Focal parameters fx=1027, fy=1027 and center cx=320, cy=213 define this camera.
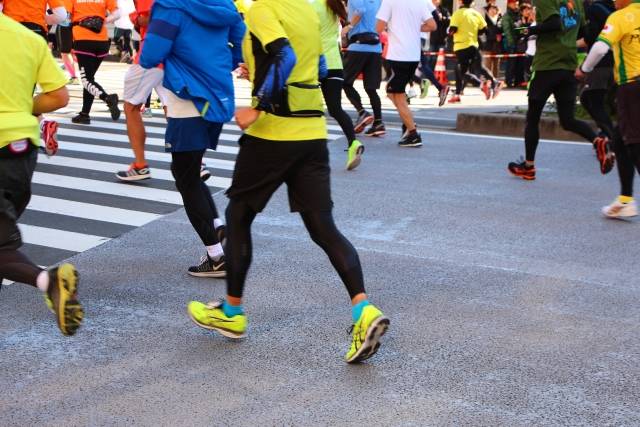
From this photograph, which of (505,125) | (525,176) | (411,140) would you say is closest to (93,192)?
(525,176)

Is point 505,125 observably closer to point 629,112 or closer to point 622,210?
point 622,210

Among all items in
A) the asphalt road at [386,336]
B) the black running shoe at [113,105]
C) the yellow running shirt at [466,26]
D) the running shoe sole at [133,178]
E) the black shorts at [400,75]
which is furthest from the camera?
the yellow running shirt at [466,26]

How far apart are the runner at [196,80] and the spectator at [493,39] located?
1821cm

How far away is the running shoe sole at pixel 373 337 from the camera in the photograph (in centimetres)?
450

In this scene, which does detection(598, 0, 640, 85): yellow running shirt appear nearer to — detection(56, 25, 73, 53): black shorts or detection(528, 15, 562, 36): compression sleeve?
detection(528, 15, 562, 36): compression sleeve

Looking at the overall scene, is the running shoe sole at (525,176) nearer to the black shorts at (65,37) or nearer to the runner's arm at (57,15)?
the runner's arm at (57,15)

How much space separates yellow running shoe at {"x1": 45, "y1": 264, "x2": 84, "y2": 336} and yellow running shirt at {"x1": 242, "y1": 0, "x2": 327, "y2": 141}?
3.49 ft

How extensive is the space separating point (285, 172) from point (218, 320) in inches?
31.3

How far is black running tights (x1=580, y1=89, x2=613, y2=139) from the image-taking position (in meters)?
10.2

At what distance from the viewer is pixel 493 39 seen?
2350cm

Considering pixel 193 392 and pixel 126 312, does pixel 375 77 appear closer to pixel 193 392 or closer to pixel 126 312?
pixel 126 312

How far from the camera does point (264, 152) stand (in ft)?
15.3

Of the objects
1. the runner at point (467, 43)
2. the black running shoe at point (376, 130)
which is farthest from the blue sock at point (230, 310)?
the runner at point (467, 43)

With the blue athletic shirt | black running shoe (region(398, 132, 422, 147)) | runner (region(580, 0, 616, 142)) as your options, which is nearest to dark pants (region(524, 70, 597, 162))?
runner (region(580, 0, 616, 142))
